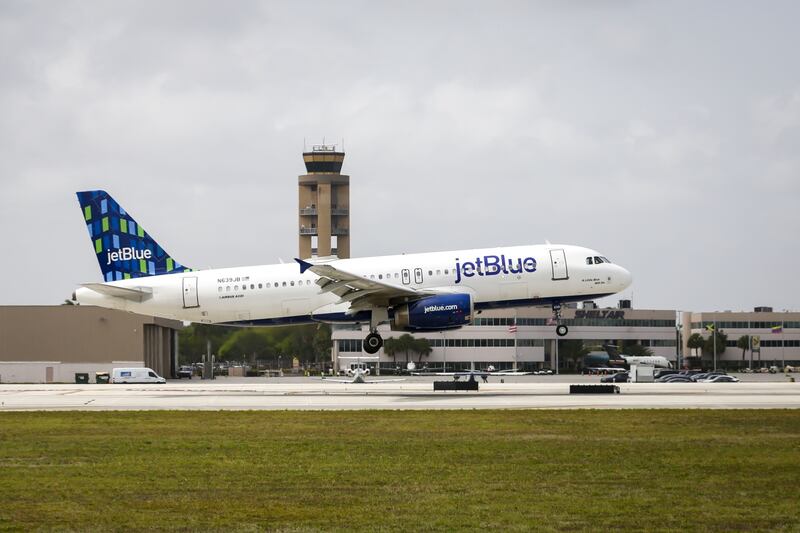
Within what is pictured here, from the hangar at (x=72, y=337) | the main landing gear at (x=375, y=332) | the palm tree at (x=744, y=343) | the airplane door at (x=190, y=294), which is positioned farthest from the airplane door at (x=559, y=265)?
the palm tree at (x=744, y=343)

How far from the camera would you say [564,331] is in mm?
62094

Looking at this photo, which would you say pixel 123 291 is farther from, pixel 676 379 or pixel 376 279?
pixel 676 379

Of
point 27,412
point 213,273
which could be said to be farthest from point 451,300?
point 27,412

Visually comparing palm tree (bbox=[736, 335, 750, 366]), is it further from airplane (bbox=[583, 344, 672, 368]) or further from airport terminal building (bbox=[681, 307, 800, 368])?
airplane (bbox=[583, 344, 672, 368])

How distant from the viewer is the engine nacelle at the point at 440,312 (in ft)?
193

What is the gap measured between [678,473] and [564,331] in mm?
35005

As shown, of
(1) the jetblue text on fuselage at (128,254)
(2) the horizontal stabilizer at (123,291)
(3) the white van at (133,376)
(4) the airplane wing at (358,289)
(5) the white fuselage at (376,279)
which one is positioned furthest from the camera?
(3) the white van at (133,376)

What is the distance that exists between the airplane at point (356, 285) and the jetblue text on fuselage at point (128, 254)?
0.06 metres

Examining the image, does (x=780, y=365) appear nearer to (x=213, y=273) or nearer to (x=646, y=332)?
(x=646, y=332)

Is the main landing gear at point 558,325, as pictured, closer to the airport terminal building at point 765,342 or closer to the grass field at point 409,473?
the grass field at point 409,473

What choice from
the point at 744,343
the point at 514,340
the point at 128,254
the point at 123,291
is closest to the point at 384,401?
the point at 123,291

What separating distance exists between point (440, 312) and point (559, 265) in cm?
726

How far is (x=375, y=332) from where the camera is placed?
61688 millimetres

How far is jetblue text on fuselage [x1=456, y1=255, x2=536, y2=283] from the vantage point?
199ft
